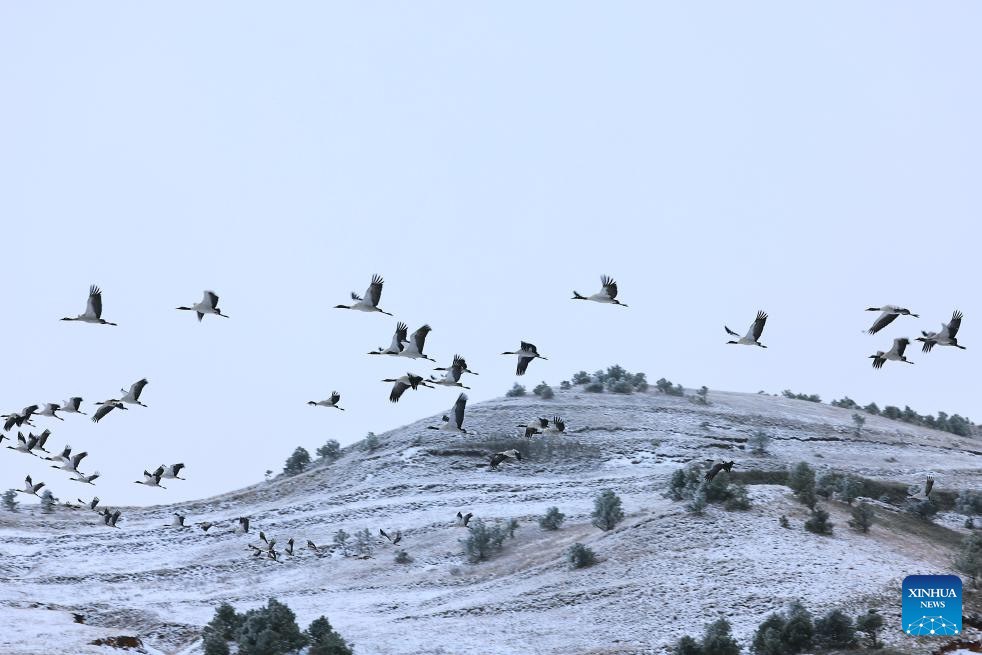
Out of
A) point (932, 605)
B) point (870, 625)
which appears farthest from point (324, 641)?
point (932, 605)

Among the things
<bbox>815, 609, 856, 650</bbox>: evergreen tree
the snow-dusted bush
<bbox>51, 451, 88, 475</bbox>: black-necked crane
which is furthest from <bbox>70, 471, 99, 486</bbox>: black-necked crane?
<bbox>815, 609, 856, 650</bbox>: evergreen tree

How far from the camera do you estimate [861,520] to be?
4266 cm

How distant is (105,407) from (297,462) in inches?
1214

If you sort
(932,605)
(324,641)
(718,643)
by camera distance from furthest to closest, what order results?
(932,605) → (324,641) → (718,643)

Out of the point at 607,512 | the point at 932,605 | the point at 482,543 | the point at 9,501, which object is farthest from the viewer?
the point at 9,501

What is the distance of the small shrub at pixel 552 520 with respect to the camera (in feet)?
157

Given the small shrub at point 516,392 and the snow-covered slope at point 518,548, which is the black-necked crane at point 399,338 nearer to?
the snow-covered slope at point 518,548

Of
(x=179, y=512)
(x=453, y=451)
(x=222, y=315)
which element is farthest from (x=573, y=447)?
(x=222, y=315)

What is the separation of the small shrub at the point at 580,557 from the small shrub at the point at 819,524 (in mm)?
7342

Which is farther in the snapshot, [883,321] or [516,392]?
[516,392]

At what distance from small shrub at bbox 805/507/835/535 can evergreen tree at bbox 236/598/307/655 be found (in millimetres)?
17678

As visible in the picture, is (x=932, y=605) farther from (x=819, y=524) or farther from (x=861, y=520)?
(x=861, y=520)

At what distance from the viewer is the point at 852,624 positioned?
3328cm

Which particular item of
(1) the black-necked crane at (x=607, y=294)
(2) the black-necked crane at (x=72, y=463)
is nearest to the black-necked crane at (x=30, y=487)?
(2) the black-necked crane at (x=72, y=463)
